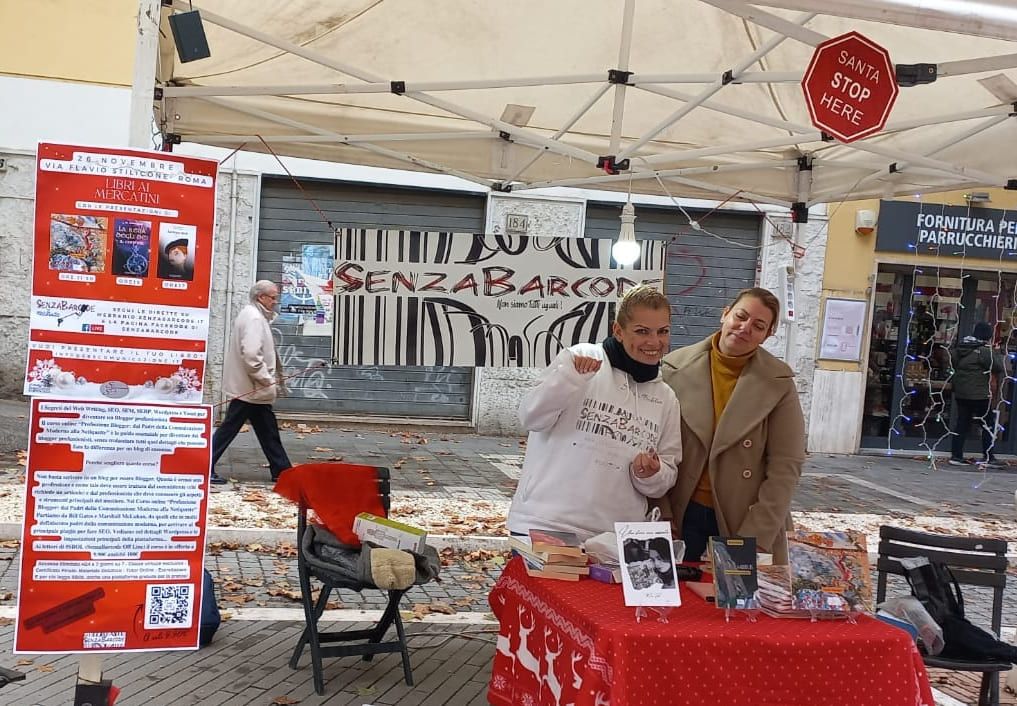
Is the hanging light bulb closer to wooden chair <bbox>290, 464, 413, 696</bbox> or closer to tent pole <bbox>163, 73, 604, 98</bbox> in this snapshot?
tent pole <bbox>163, 73, 604, 98</bbox>

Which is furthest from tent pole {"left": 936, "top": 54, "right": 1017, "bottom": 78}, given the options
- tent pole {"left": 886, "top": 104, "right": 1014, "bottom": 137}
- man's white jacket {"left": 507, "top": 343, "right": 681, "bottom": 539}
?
man's white jacket {"left": 507, "top": 343, "right": 681, "bottom": 539}

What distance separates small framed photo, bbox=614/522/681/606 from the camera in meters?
3.19

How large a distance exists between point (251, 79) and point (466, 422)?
793 cm

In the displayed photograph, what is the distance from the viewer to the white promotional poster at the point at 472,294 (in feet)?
19.2

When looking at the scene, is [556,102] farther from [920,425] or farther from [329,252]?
[920,425]

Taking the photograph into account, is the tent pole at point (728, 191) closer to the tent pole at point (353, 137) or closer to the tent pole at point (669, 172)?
the tent pole at point (669, 172)

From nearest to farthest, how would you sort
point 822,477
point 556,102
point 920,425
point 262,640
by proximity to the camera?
point 262,640 → point 556,102 → point 822,477 → point 920,425

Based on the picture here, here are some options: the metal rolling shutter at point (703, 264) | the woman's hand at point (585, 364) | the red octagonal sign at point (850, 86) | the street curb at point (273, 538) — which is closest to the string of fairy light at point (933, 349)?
the metal rolling shutter at point (703, 264)

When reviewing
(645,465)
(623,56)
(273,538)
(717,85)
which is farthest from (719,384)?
(273,538)

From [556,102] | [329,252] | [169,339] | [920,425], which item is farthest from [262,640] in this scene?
[920,425]

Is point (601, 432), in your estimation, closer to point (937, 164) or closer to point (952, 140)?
point (937, 164)

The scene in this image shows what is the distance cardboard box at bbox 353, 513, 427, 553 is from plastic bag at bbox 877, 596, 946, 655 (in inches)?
79.5

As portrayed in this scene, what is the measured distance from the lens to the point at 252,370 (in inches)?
333

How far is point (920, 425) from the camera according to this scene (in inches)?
575
